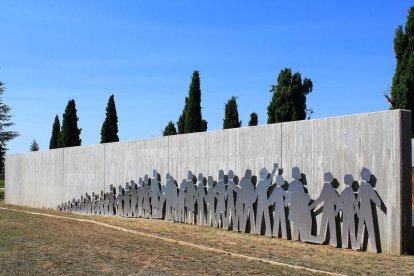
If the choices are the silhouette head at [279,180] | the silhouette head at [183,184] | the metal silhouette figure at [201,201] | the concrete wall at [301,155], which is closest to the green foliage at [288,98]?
the concrete wall at [301,155]

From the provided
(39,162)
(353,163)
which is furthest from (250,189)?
(39,162)

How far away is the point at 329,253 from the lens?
438 inches

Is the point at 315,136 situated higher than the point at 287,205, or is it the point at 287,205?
the point at 315,136

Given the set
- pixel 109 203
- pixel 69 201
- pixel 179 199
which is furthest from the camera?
pixel 69 201

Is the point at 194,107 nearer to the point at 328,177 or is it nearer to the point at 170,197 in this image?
the point at 170,197

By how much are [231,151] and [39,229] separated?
18.3 ft

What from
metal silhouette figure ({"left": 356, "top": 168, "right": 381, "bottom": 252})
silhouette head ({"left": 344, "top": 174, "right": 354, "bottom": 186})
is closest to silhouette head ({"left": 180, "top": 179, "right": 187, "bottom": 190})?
silhouette head ({"left": 344, "top": 174, "right": 354, "bottom": 186})

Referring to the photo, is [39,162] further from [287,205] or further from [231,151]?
[287,205]

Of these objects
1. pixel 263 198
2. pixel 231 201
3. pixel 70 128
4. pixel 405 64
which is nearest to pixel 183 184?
pixel 231 201

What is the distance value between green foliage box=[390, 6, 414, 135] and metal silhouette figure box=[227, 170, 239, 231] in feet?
40.5

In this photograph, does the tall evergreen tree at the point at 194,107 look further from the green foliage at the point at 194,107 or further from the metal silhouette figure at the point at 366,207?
the metal silhouette figure at the point at 366,207

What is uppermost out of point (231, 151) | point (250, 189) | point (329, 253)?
point (231, 151)

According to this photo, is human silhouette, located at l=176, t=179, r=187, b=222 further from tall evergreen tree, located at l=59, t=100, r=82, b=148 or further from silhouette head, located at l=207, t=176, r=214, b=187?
tall evergreen tree, located at l=59, t=100, r=82, b=148

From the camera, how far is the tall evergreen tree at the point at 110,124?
38.8m
